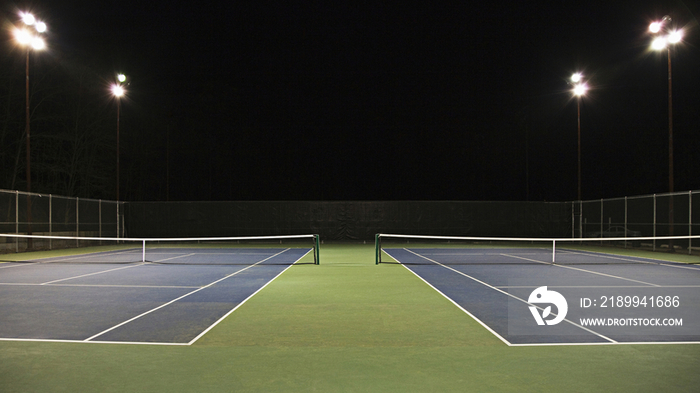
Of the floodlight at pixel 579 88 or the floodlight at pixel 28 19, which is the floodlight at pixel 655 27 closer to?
the floodlight at pixel 579 88

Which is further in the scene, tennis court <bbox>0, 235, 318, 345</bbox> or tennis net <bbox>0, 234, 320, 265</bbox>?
tennis net <bbox>0, 234, 320, 265</bbox>

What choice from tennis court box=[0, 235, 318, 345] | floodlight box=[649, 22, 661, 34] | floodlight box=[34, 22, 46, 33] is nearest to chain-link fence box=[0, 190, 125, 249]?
floodlight box=[34, 22, 46, 33]

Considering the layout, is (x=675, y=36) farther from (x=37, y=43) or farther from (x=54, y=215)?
(x=54, y=215)

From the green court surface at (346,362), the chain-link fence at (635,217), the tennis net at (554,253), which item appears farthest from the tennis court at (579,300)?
the chain-link fence at (635,217)

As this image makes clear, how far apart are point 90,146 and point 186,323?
3133 centimetres

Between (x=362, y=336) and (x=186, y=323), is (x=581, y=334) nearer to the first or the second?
(x=362, y=336)

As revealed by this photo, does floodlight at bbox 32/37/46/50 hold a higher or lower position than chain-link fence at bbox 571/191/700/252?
higher

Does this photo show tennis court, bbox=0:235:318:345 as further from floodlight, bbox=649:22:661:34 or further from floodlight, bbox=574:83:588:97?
floodlight, bbox=574:83:588:97

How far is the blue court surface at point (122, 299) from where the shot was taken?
6414mm

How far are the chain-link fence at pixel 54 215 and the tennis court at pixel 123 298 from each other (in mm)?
6749

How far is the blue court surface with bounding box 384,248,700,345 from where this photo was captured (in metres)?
6.29

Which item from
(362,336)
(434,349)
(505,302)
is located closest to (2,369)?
(362,336)

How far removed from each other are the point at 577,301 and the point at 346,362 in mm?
5310

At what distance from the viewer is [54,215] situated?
79.5 feet
